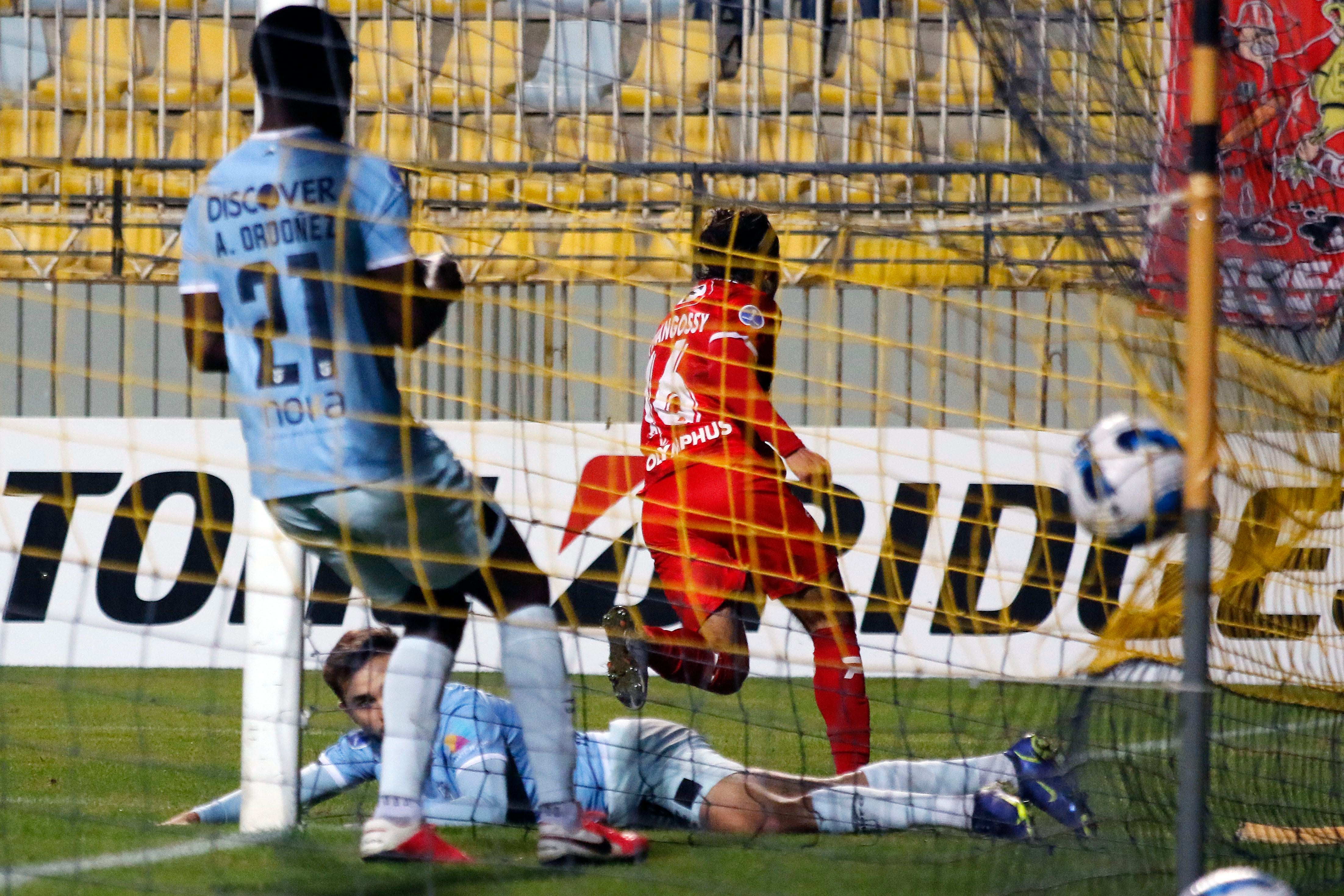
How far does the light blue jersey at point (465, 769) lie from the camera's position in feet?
12.2

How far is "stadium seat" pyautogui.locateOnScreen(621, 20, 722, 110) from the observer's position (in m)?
8.31

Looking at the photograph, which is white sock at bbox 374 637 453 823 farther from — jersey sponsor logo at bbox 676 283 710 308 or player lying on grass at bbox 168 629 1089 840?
jersey sponsor logo at bbox 676 283 710 308

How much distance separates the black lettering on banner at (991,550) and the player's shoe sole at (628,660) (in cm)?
274

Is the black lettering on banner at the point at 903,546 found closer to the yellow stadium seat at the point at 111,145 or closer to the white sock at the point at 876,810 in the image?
the white sock at the point at 876,810

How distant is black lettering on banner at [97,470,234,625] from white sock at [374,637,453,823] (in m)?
4.00

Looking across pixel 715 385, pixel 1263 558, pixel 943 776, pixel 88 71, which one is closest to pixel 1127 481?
pixel 1263 558

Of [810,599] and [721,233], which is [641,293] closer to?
[721,233]

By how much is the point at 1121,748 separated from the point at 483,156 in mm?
5739

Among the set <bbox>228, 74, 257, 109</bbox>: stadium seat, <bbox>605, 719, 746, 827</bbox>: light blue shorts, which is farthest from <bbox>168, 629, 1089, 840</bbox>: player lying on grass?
<bbox>228, 74, 257, 109</bbox>: stadium seat

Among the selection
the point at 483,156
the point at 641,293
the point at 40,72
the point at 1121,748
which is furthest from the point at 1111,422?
the point at 40,72

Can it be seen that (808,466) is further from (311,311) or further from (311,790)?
(311,311)

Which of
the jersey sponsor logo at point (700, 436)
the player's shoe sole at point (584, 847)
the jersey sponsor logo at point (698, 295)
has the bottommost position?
the player's shoe sole at point (584, 847)

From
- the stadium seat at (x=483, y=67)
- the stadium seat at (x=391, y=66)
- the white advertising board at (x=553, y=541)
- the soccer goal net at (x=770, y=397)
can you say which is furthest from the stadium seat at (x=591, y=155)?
the white advertising board at (x=553, y=541)

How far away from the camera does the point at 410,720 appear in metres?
3.14
